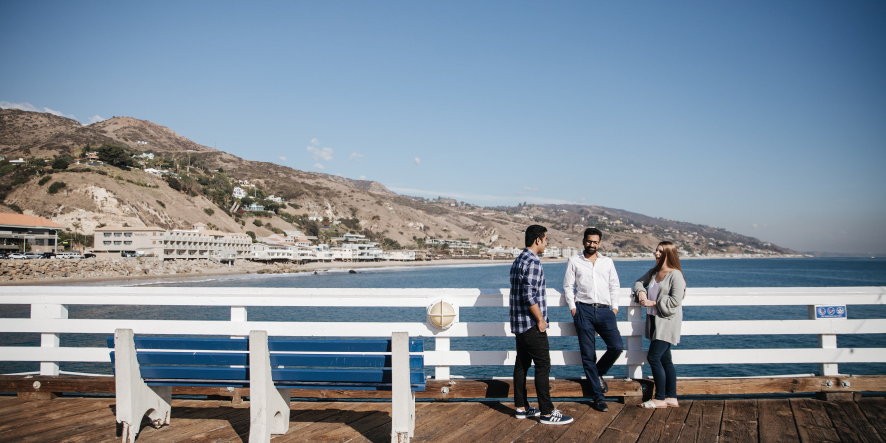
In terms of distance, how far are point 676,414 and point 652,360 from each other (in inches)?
20.0

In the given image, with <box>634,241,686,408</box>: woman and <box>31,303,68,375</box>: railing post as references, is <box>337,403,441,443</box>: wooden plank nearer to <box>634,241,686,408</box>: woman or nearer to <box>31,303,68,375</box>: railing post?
<box>634,241,686,408</box>: woman

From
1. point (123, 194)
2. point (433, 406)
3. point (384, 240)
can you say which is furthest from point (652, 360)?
point (384, 240)

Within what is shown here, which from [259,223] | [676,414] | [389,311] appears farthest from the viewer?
[259,223]

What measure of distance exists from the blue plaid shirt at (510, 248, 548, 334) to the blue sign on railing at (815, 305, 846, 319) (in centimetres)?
306

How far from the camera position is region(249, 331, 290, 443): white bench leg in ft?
11.5

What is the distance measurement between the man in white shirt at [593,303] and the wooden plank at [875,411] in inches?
84.8

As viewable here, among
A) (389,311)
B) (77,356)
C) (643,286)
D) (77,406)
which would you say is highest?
(643,286)

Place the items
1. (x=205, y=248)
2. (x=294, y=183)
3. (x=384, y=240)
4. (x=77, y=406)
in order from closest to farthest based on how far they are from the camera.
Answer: (x=77, y=406)
(x=205, y=248)
(x=384, y=240)
(x=294, y=183)

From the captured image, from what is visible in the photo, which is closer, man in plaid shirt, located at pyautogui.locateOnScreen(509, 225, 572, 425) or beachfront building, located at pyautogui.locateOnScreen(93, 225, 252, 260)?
man in plaid shirt, located at pyautogui.locateOnScreen(509, 225, 572, 425)

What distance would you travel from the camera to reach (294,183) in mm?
166875

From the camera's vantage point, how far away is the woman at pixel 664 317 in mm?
4578

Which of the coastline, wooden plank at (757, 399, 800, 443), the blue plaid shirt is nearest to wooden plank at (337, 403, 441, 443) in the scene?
the blue plaid shirt

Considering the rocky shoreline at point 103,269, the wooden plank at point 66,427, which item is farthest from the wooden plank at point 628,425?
the rocky shoreline at point 103,269

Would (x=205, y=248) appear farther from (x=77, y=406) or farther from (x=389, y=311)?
(x=77, y=406)
